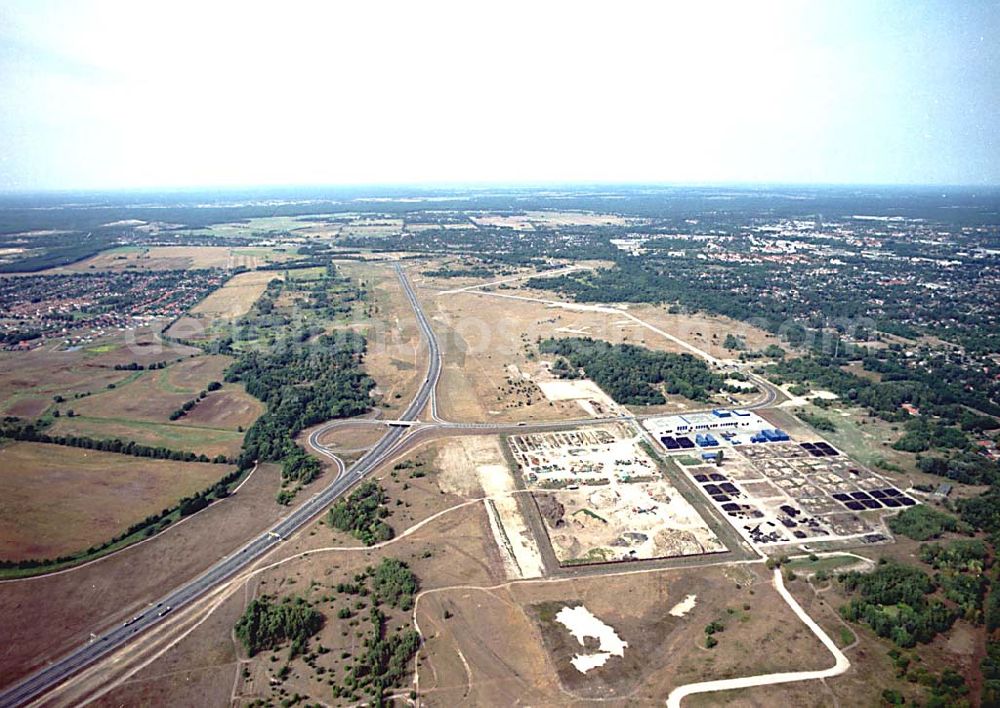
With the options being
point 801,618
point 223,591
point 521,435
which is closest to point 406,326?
point 521,435

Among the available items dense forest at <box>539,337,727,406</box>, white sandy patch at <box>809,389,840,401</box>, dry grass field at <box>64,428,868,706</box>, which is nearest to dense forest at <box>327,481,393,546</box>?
dry grass field at <box>64,428,868,706</box>

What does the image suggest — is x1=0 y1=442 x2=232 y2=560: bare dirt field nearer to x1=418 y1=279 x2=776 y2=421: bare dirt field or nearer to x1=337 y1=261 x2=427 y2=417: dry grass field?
x1=337 y1=261 x2=427 y2=417: dry grass field

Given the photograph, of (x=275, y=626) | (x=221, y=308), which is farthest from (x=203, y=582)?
(x=221, y=308)

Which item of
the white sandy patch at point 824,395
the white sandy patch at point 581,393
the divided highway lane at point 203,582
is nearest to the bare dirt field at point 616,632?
the divided highway lane at point 203,582

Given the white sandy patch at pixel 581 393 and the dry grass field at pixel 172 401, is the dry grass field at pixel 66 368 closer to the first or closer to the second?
the dry grass field at pixel 172 401

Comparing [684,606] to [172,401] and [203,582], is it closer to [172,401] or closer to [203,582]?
[203,582]

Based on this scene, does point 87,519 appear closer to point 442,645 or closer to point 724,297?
point 442,645
